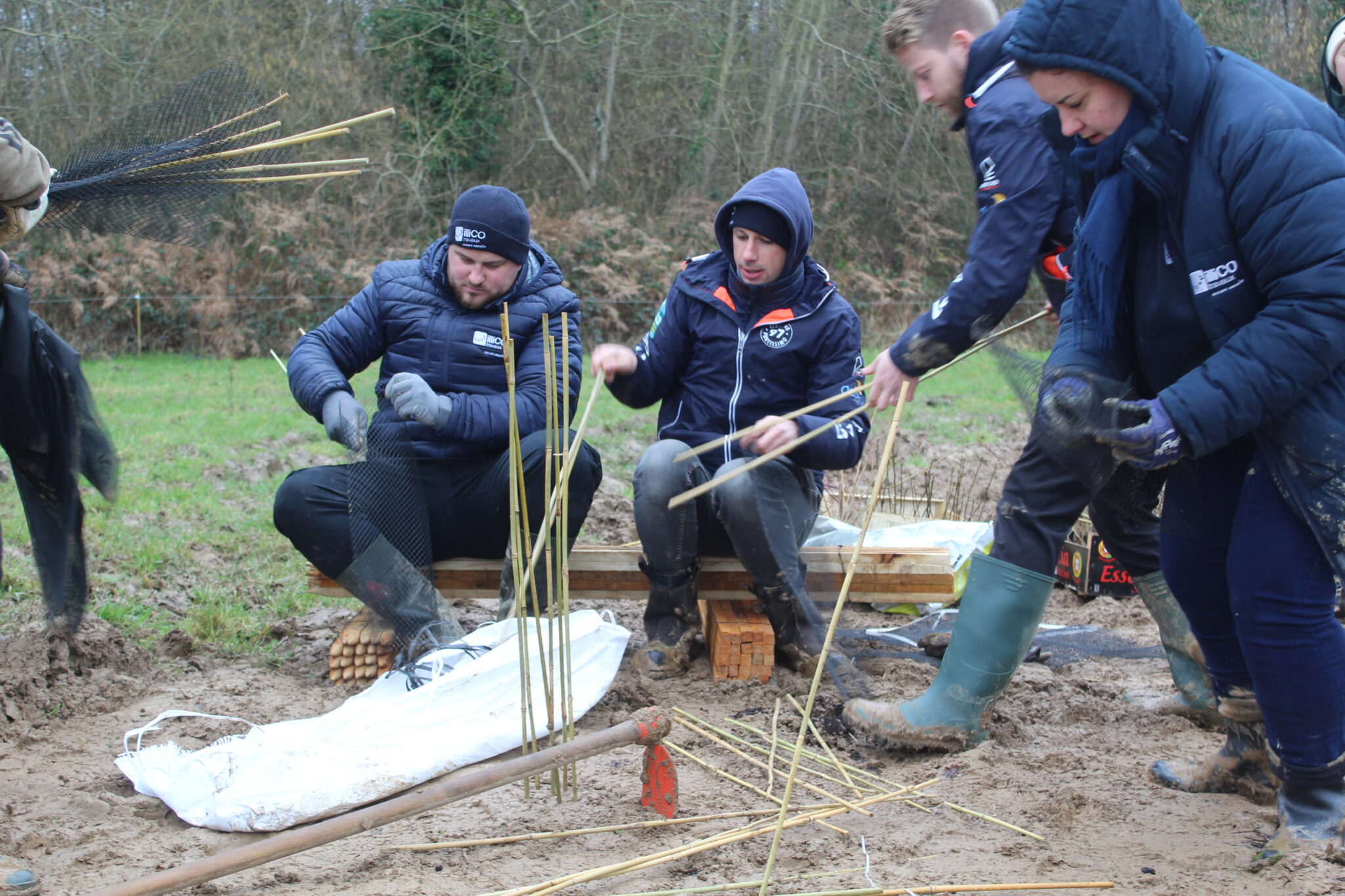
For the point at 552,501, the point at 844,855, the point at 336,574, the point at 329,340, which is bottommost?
the point at 844,855

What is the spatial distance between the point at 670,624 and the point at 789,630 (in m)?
0.37

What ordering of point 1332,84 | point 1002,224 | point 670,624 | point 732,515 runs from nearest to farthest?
point 1002,224 < point 1332,84 < point 732,515 < point 670,624

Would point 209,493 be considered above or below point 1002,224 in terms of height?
below

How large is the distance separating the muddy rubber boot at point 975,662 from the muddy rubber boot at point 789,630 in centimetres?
52

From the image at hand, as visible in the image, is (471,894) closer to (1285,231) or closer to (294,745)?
(294,745)

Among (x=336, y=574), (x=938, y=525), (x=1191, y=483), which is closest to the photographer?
(x=1191, y=483)

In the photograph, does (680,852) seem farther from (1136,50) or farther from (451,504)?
(1136,50)

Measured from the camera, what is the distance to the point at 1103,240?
203cm

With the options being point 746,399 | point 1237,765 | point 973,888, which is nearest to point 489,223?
point 746,399

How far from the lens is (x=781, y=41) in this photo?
13797mm

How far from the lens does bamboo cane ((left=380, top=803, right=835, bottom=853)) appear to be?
2.15m

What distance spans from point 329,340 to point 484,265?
543 mm

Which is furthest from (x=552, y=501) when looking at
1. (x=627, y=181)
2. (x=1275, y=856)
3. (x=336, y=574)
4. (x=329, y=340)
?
(x=627, y=181)

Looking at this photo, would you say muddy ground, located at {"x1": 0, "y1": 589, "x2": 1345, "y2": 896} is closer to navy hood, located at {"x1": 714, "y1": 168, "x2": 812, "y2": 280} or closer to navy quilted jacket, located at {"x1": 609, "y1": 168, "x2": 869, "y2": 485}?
navy quilted jacket, located at {"x1": 609, "y1": 168, "x2": 869, "y2": 485}
